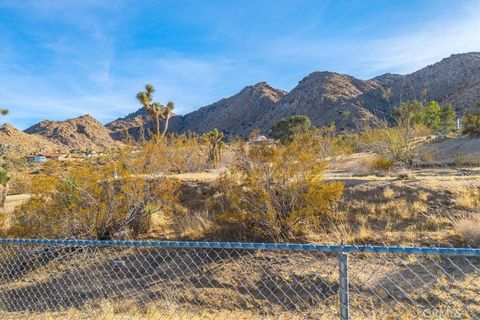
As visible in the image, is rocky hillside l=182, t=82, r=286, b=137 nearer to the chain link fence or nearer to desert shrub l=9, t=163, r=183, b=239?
desert shrub l=9, t=163, r=183, b=239

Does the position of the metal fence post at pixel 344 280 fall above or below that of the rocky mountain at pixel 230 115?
below

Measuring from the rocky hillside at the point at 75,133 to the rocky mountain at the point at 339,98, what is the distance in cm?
542

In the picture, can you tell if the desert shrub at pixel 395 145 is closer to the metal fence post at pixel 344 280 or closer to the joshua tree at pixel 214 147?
the joshua tree at pixel 214 147

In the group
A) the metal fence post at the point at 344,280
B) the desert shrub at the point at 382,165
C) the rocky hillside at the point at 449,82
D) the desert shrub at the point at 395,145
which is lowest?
the desert shrub at the point at 382,165

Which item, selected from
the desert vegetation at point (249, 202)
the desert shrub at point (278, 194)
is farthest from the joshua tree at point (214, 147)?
the desert shrub at point (278, 194)

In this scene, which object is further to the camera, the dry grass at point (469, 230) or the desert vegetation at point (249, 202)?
the desert vegetation at point (249, 202)

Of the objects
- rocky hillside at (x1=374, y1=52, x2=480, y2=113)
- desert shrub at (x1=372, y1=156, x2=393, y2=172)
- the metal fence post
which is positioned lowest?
desert shrub at (x1=372, y1=156, x2=393, y2=172)

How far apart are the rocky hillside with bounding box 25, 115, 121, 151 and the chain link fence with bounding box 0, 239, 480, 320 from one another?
88.2 metres

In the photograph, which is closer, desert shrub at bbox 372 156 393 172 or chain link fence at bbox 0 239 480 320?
chain link fence at bbox 0 239 480 320

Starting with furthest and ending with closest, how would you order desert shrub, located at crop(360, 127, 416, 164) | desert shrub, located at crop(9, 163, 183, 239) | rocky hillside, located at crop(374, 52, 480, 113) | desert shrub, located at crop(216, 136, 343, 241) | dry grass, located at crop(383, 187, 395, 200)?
rocky hillside, located at crop(374, 52, 480, 113), desert shrub, located at crop(360, 127, 416, 164), desert shrub, located at crop(9, 163, 183, 239), dry grass, located at crop(383, 187, 395, 200), desert shrub, located at crop(216, 136, 343, 241)

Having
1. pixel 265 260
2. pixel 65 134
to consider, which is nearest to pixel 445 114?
pixel 265 260

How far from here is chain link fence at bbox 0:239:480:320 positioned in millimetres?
6754

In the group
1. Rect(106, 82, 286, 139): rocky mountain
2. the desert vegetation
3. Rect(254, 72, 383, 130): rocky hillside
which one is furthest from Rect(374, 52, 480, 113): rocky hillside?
the desert vegetation

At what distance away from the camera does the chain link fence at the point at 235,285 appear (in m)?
6.75
